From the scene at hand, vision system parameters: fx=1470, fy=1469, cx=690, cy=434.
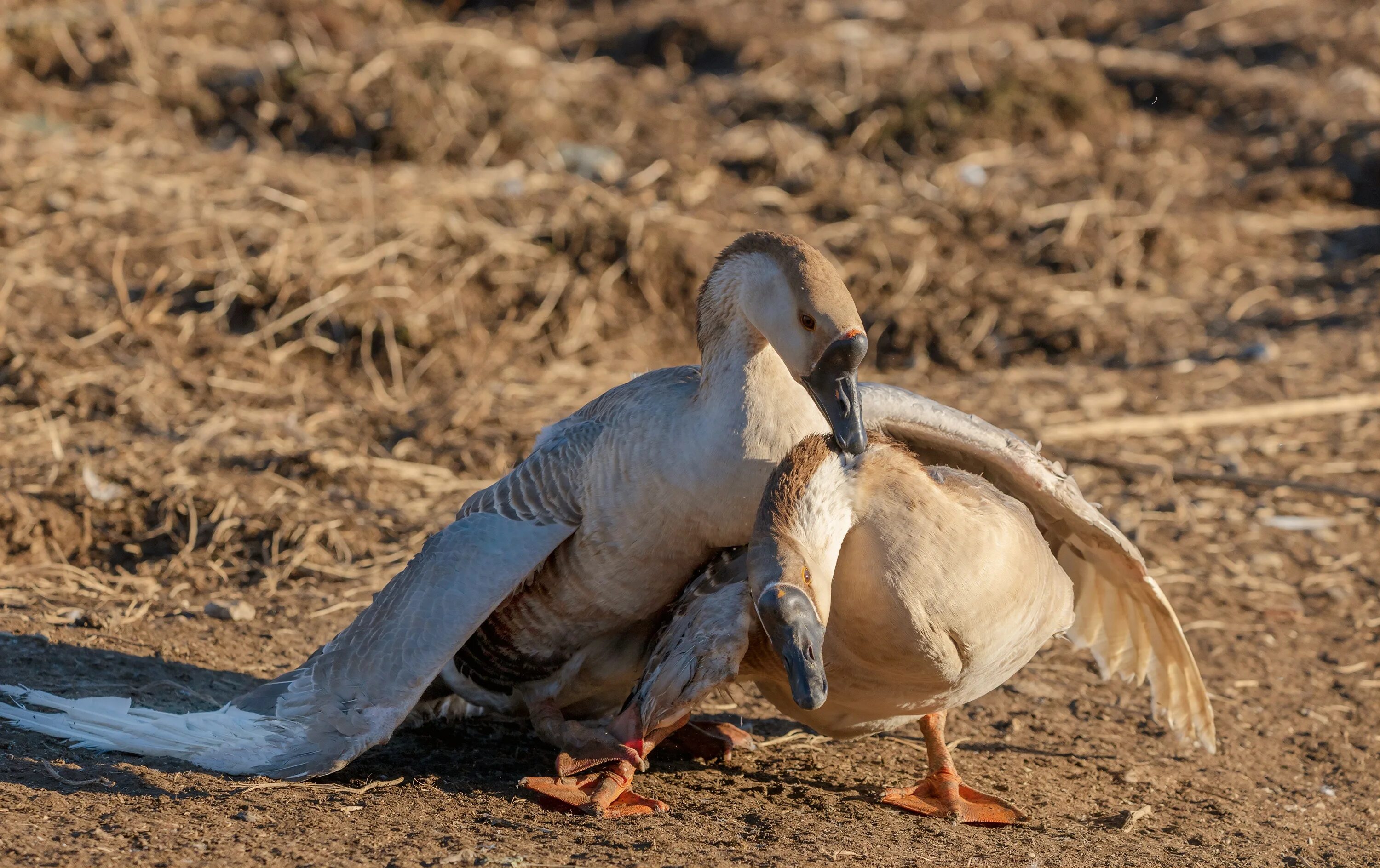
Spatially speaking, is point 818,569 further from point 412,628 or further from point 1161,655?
point 1161,655

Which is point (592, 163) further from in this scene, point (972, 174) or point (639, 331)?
point (972, 174)

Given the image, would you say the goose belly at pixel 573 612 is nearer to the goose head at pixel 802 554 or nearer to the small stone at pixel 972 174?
the goose head at pixel 802 554

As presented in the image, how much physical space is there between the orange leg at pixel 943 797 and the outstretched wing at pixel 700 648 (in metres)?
0.79

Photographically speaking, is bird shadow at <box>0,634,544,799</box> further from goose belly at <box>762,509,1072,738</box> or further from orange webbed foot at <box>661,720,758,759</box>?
goose belly at <box>762,509,1072,738</box>

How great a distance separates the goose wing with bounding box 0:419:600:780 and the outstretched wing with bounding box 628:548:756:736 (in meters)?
0.48

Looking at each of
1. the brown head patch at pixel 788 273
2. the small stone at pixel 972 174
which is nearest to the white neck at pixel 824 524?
the brown head patch at pixel 788 273

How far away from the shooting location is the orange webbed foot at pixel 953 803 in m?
4.57

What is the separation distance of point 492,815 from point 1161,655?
8.07 ft

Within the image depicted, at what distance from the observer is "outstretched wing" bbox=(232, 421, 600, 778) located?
436 centimetres

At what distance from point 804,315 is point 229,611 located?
288cm

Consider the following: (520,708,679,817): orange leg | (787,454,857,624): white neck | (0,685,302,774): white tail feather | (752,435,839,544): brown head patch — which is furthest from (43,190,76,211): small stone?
(787,454,857,624): white neck

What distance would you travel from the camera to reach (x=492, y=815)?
13.9 ft

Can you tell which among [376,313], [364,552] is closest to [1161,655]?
[364,552]

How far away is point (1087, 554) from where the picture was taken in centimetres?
517
